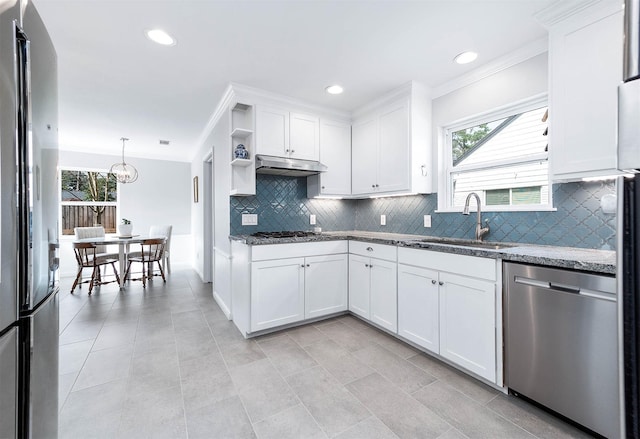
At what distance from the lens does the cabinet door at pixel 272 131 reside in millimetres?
2918

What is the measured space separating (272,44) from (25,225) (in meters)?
1.96

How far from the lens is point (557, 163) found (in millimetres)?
1798

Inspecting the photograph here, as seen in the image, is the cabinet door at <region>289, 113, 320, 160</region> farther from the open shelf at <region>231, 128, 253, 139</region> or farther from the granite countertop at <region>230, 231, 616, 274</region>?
the granite countertop at <region>230, 231, 616, 274</region>

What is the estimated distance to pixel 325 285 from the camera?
2.95 m

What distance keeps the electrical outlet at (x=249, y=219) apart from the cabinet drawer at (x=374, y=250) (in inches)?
43.7

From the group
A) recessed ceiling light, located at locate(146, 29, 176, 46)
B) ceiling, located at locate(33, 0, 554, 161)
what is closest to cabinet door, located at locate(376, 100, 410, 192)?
ceiling, located at locate(33, 0, 554, 161)

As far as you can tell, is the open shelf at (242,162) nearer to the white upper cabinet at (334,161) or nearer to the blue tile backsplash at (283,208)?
the blue tile backsplash at (283,208)

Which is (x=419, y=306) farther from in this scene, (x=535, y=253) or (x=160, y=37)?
(x=160, y=37)

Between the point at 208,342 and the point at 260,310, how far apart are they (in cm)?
55

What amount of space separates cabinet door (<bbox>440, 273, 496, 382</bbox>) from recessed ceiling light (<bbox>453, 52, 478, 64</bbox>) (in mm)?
1768

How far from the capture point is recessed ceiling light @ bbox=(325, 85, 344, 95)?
2.85 meters

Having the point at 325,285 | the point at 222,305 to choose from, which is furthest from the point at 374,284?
the point at 222,305

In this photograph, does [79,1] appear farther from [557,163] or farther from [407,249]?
[557,163]

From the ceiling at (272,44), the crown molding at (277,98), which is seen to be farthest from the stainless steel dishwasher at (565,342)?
the crown molding at (277,98)
